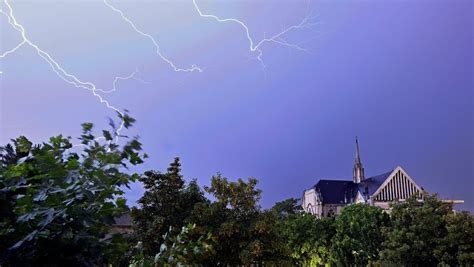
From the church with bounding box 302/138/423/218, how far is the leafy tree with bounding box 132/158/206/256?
2651cm

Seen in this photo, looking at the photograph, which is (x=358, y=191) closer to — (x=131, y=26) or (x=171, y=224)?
(x=171, y=224)

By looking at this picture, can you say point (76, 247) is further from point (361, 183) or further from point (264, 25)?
point (361, 183)

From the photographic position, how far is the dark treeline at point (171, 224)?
2.66 feet

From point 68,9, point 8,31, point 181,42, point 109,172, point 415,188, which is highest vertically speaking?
point 415,188

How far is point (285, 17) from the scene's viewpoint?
1117 cm

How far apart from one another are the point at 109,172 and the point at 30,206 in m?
0.15

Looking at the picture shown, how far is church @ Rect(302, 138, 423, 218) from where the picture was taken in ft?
119

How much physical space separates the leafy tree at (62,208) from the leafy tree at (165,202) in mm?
7899

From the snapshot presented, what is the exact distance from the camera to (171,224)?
905 centimetres

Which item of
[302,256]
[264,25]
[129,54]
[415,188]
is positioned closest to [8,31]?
[129,54]

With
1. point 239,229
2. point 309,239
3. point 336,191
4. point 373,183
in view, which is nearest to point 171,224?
point 239,229

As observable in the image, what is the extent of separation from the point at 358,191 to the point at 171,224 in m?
32.7

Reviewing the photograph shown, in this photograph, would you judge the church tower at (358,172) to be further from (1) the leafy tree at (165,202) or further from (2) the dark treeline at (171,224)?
(1) the leafy tree at (165,202)

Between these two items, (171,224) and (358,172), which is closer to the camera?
(171,224)
